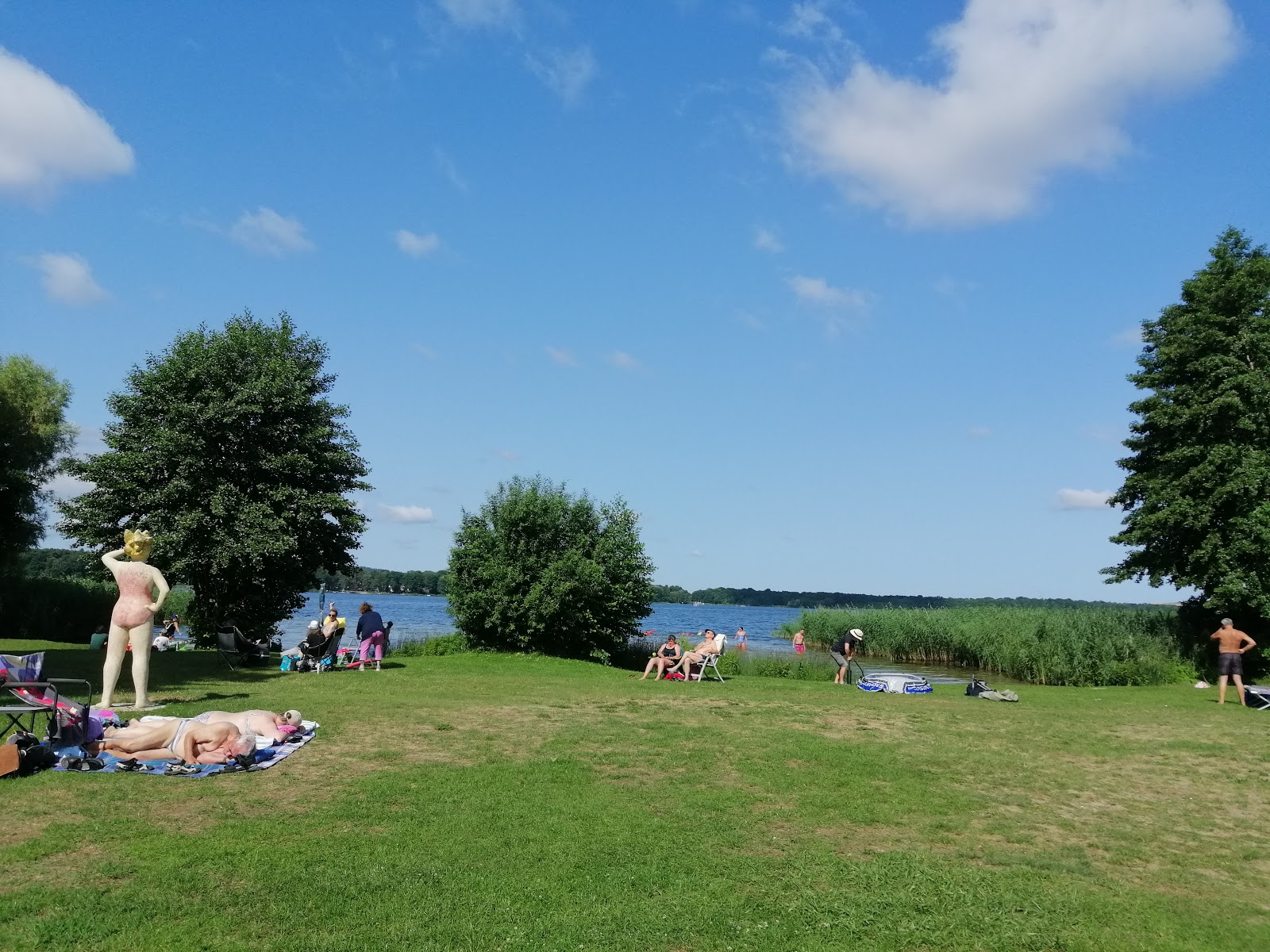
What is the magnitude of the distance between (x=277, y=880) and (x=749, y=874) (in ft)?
10.5

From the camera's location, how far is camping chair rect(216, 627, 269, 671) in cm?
1964

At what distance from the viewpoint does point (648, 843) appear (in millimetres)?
6977

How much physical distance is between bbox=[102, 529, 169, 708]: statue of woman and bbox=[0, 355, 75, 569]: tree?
58.5 ft

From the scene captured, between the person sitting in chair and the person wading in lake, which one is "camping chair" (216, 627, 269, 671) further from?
the person wading in lake

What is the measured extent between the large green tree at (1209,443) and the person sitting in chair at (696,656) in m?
16.4

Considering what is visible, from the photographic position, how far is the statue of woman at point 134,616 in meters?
11.7

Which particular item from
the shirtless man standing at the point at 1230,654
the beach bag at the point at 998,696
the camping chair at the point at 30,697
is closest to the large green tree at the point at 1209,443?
the shirtless man standing at the point at 1230,654

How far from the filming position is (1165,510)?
2888cm

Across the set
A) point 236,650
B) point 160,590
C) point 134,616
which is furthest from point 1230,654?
point 236,650

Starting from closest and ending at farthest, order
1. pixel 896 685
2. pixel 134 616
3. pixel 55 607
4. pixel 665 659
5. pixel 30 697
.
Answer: pixel 30 697, pixel 134 616, pixel 896 685, pixel 665 659, pixel 55 607

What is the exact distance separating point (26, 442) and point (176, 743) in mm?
26788

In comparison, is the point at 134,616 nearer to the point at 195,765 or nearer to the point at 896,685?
the point at 195,765

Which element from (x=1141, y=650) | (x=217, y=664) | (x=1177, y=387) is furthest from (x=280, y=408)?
(x=1177, y=387)

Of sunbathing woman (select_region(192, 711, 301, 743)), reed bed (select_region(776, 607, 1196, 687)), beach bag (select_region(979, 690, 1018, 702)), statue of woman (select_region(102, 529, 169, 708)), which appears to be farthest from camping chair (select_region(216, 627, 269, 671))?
reed bed (select_region(776, 607, 1196, 687))
